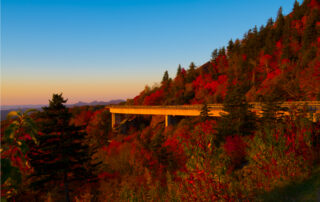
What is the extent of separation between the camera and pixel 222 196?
5930 millimetres

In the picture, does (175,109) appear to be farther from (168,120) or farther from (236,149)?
(236,149)

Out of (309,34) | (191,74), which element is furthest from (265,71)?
Answer: (191,74)

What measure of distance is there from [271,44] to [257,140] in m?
83.9

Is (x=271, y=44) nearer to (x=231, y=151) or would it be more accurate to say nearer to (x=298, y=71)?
(x=298, y=71)

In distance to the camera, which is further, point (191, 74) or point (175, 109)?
point (191, 74)

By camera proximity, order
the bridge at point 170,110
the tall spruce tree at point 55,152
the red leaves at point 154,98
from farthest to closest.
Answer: the red leaves at point 154,98
the bridge at point 170,110
the tall spruce tree at point 55,152

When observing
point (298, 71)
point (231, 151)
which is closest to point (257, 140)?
point (231, 151)

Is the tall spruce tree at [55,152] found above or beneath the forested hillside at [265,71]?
beneath

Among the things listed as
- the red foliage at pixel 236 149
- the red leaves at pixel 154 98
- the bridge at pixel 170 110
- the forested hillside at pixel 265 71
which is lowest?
the red foliage at pixel 236 149

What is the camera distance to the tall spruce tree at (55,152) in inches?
732

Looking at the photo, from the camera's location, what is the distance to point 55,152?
1912 centimetres

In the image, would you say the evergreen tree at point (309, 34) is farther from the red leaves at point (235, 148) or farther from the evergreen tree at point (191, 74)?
the red leaves at point (235, 148)

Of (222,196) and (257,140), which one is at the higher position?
(257,140)

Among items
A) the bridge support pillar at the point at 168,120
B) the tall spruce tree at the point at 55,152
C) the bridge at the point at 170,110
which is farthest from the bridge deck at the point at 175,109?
the tall spruce tree at the point at 55,152
